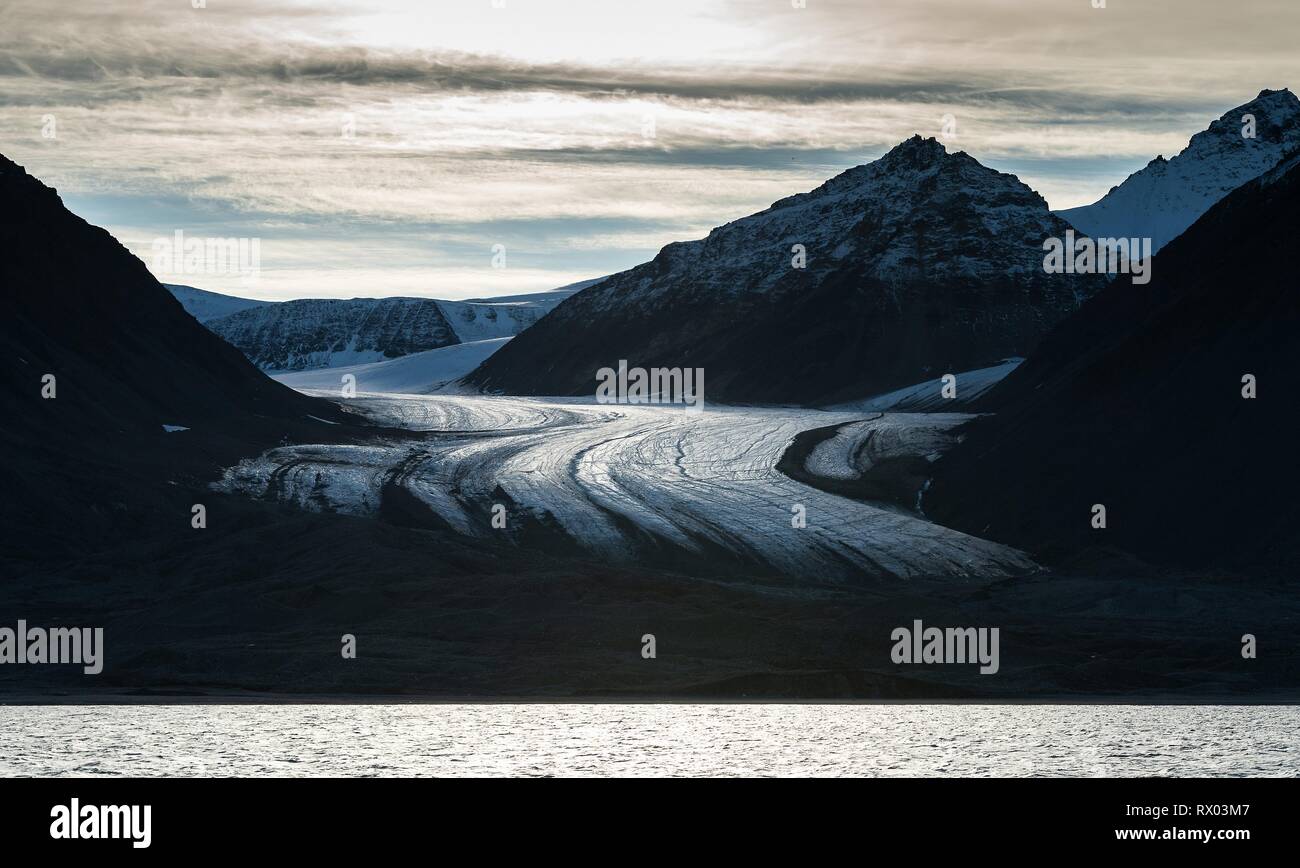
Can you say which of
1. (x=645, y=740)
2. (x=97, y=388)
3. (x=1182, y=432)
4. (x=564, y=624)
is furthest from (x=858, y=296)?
(x=645, y=740)

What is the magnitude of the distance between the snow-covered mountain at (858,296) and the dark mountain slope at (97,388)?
64492 millimetres

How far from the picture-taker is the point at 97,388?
82625 mm

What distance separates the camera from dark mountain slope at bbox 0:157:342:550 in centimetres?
6662

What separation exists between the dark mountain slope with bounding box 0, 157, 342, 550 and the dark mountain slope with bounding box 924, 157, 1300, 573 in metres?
37.5

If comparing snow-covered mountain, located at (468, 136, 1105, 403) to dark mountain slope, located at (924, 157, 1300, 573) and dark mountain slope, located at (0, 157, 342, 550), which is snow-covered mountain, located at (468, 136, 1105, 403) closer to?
dark mountain slope, located at (0, 157, 342, 550)

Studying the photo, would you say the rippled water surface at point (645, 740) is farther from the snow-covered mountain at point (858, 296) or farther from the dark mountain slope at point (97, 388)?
the snow-covered mountain at point (858, 296)

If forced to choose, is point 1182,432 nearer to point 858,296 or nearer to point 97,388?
point 97,388

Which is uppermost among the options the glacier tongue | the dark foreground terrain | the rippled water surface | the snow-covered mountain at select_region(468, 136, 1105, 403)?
the snow-covered mountain at select_region(468, 136, 1105, 403)

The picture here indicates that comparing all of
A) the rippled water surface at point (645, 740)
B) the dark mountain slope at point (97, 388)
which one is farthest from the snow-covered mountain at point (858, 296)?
the rippled water surface at point (645, 740)

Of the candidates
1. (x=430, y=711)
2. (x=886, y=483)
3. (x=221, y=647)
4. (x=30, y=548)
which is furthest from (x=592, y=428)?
(x=430, y=711)

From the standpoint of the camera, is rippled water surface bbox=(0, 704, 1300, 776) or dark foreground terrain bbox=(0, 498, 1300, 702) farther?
dark foreground terrain bbox=(0, 498, 1300, 702)

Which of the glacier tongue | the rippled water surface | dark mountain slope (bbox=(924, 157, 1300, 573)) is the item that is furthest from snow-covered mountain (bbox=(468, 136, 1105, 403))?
the rippled water surface

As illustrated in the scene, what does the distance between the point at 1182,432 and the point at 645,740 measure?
49616 mm

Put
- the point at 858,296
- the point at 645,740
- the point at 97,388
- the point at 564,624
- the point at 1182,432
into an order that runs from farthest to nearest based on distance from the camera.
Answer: the point at 858,296
the point at 97,388
the point at 1182,432
the point at 564,624
the point at 645,740
